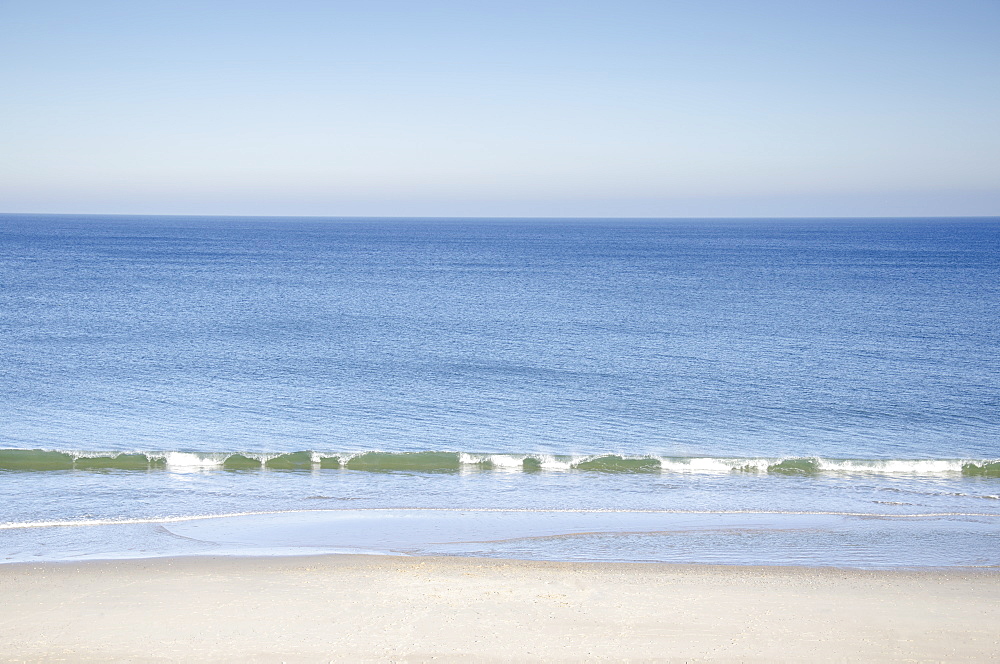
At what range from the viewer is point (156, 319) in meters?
46.5

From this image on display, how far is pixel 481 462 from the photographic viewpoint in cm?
2214

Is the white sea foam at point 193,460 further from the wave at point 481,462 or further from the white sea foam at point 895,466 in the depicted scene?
the white sea foam at point 895,466

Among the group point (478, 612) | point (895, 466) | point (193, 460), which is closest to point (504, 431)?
point (193, 460)

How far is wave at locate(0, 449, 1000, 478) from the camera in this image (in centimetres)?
2155

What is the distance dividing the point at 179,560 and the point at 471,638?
5650mm

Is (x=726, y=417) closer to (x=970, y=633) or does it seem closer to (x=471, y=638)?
(x=970, y=633)

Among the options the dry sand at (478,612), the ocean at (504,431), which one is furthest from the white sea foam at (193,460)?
the dry sand at (478,612)

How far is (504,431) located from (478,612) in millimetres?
12869

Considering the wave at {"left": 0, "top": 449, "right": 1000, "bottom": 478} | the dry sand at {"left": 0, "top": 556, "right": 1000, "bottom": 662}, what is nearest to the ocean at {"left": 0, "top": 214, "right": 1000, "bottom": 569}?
the wave at {"left": 0, "top": 449, "right": 1000, "bottom": 478}

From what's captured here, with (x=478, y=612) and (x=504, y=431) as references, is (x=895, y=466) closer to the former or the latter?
(x=504, y=431)

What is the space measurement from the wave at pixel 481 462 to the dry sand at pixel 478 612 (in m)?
7.83

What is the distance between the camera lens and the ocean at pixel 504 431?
1593cm

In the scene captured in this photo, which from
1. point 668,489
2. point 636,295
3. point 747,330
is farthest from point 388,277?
point 668,489

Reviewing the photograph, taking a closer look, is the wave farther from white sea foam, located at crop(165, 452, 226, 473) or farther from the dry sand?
the dry sand
